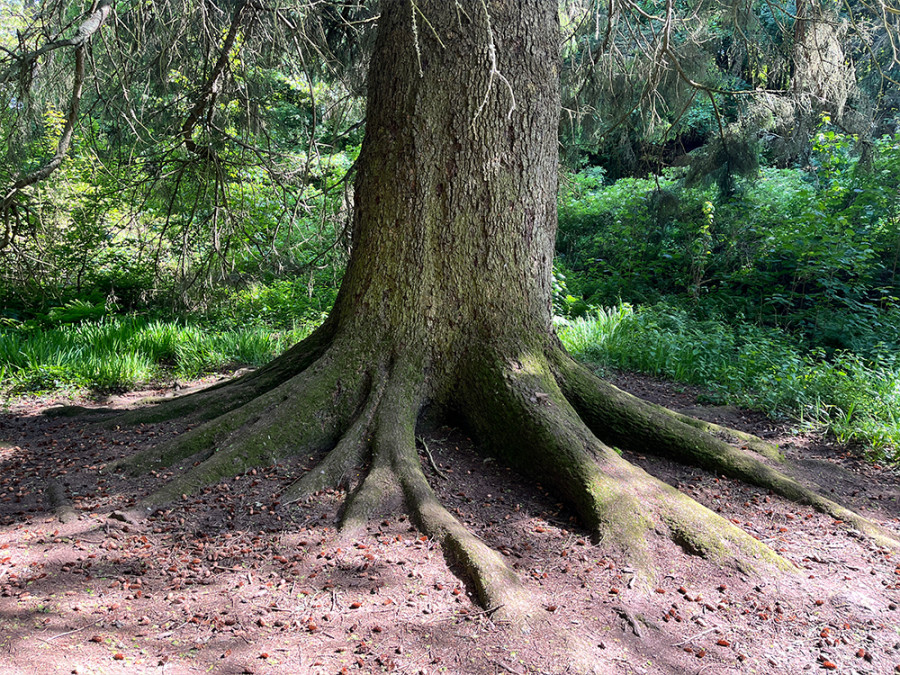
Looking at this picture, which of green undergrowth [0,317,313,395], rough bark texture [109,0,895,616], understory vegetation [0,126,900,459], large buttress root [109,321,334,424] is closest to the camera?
rough bark texture [109,0,895,616]

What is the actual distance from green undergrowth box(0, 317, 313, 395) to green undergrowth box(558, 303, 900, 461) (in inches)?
144

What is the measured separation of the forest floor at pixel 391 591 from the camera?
1874 mm

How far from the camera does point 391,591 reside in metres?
2.17

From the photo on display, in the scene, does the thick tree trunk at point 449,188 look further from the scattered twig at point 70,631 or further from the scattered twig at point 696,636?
the scattered twig at point 70,631

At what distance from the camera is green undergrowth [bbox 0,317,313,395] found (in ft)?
18.0

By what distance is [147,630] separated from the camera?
76.0 inches

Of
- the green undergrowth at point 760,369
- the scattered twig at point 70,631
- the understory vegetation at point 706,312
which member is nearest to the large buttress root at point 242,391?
the scattered twig at point 70,631

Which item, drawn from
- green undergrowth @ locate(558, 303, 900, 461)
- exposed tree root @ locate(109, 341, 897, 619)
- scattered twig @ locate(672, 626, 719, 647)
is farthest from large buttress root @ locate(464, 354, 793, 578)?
green undergrowth @ locate(558, 303, 900, 461)

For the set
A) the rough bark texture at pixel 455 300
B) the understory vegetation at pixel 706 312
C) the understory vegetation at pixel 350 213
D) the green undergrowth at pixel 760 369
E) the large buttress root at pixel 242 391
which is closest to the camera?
the rough bark texture at pixel 455 300

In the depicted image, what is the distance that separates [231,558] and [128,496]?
788mm

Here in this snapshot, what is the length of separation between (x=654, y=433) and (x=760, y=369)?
289 centimetres

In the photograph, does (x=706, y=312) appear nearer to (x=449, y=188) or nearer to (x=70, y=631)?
(x=449, y=188)

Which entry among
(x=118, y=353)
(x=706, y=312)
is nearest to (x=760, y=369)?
(x=706, y=312)

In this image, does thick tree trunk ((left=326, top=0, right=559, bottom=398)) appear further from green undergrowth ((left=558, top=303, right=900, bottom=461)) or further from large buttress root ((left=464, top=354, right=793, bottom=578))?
green undergrowth ((left=558, top=303, right=900, bottom=461))
